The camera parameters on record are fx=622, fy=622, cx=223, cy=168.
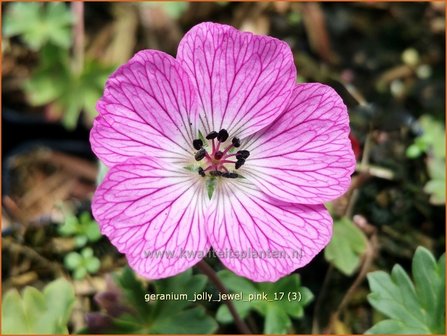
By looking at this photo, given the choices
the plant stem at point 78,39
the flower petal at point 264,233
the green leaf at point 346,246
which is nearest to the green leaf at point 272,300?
the green leaf at point 346,246

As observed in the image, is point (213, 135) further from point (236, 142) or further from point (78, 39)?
point (78, 39)

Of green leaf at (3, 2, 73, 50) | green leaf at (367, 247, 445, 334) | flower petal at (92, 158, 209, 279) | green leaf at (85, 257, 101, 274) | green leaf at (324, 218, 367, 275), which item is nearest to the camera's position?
flower petal at (92, 158, 209, 279)

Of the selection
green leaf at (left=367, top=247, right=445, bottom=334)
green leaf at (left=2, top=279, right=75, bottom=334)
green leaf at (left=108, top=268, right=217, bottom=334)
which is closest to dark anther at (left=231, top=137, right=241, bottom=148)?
green leaf at (left=108, top=268, right=217, bottom=334)

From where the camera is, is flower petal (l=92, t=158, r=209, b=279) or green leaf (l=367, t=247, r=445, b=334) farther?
green leaf (l=367, t=247, r=445, b=334)

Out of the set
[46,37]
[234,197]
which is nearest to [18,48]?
[46,37]

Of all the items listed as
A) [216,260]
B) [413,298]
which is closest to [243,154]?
[216,260]

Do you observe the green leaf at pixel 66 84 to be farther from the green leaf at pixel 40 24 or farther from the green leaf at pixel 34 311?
the green leaf at pixel 34 311

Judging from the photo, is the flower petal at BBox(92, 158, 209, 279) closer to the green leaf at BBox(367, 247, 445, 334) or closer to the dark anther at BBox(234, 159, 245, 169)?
the dark anther at BBox(234, 159, 245, 169)
